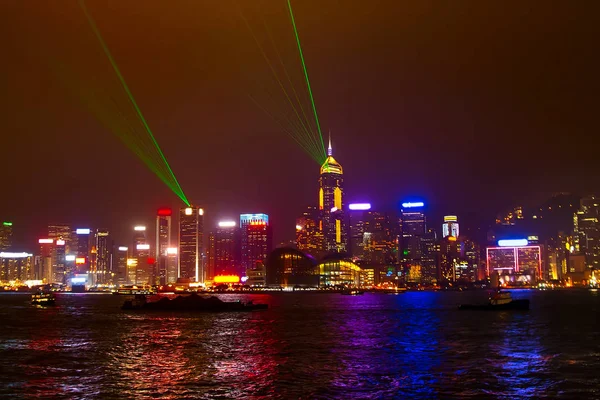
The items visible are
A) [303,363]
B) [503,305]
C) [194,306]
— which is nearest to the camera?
[303,363]

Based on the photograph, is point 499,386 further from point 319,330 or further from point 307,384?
point 319,330

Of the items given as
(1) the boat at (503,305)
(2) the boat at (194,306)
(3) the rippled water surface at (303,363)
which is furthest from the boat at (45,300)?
(1) the boat at (503,305)

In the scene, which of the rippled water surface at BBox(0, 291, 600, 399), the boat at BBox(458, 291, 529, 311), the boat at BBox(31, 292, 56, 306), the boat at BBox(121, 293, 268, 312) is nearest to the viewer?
the rippled water surface at BBox(0, 291, 600, 399)

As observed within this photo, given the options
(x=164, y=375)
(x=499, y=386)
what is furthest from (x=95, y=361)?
(x=499, y=386)

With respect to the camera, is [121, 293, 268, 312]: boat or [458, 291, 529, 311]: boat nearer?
[458, 291, 529, 311]: boat

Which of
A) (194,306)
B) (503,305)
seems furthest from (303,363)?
(194,306)

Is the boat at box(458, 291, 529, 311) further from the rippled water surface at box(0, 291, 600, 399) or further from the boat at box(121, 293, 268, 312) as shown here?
the rippled water surface at box(0, 291, 600, 399)

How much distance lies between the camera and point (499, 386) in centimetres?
3319

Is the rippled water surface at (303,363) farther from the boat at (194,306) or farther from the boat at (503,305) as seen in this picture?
the boat at (194,306)

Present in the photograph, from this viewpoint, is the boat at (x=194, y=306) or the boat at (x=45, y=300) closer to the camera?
the boat at (x=194, y=306)

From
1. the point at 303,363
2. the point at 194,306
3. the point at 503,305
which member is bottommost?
the point at 503,305

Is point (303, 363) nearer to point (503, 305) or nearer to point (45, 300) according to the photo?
point (503, 305)

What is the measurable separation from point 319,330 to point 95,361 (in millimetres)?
31049

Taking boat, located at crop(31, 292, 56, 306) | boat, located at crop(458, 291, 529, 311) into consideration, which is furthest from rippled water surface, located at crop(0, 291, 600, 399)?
boat, located at crop(31, 292, 56, 306)
